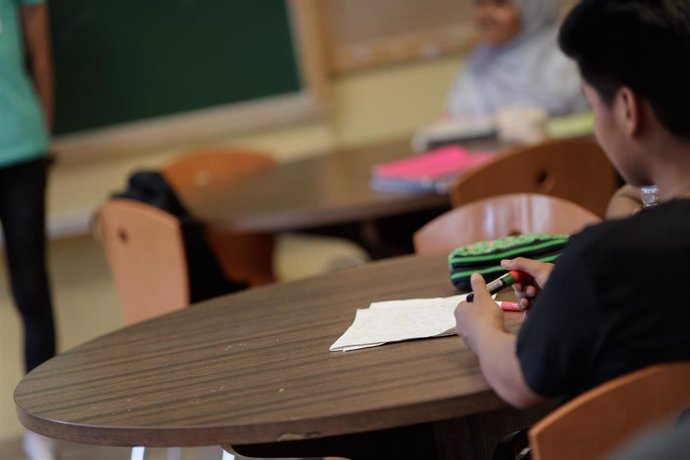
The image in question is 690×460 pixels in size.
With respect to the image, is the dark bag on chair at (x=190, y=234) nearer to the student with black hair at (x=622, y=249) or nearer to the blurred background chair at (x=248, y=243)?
the blurred background chair at (x=248, y=243)

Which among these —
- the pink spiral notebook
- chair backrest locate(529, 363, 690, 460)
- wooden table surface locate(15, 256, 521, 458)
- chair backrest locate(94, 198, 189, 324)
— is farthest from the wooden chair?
chair backrest locate(529, 363, 690, 460)

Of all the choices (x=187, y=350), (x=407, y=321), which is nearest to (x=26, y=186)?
(x=187, y=350)

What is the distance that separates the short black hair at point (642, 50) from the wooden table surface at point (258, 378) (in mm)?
369

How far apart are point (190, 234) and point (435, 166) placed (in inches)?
27.0

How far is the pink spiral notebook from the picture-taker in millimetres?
2676

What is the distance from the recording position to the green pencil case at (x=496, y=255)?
5.49 feet

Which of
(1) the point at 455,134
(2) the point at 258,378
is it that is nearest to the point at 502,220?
(2) the point at 258,378

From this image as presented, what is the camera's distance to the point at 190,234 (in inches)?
116

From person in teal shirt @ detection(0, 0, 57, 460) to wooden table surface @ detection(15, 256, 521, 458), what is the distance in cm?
141

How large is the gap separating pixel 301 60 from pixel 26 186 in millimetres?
1411

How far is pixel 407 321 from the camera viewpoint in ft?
5.14

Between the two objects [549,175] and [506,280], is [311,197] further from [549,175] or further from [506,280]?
[506,280]

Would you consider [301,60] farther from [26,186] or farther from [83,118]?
[26,186]

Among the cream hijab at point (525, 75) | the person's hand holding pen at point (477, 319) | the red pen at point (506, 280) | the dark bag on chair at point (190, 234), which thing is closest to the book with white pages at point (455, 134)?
the cream hijab at point (525, 75)
